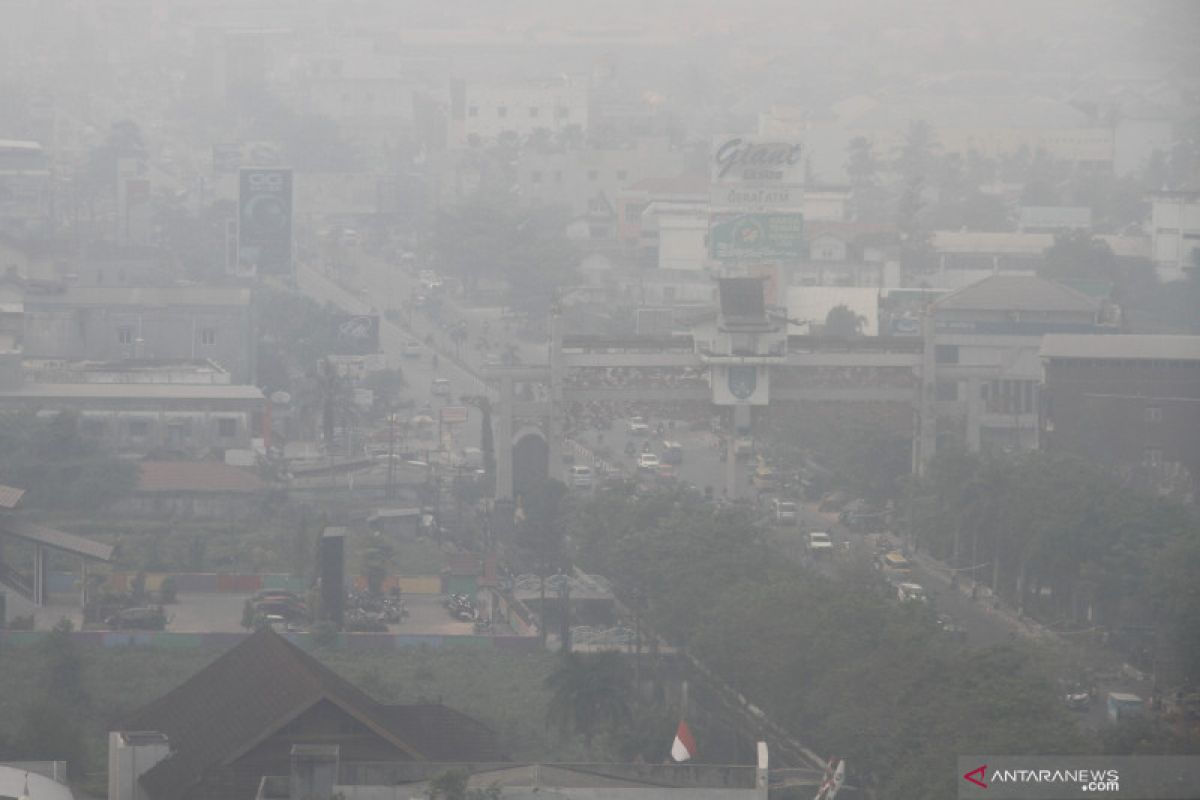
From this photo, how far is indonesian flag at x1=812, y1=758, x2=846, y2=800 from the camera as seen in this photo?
2202 cm

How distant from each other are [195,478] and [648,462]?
919cm

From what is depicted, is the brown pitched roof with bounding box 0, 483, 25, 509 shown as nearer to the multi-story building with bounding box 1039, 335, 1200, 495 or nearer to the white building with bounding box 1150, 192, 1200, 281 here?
the multi-story building with bounding box 1039, 335, 1200, 495

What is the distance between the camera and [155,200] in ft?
265

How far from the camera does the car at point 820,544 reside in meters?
38.5

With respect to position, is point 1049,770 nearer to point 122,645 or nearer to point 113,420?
point 122,645

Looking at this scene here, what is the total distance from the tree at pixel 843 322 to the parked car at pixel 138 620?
1089 inches

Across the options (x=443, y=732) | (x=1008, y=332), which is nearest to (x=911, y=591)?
(x=443, y=732)

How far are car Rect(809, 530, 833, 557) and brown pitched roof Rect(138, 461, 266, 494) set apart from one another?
25.3 ft

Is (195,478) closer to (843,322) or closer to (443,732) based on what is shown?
(443,732)

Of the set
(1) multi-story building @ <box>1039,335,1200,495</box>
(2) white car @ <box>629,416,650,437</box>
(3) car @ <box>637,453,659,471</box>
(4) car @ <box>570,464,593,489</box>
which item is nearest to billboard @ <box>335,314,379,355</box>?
(2) white car @ <box>629,416,650,437</box>

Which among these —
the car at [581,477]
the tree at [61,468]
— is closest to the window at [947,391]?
the car at [581,477]

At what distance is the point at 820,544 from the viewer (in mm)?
38719

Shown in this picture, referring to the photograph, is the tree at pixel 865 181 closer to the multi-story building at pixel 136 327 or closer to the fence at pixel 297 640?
the multi-story building at pixel 136 327

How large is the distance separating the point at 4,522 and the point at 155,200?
48.6 m
